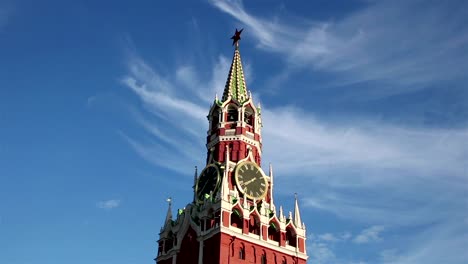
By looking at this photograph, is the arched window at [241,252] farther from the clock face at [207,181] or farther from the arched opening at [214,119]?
the arched opening at [214,119]

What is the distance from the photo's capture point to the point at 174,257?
87.8 m

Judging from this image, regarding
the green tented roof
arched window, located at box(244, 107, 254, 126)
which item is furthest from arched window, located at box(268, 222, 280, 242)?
the green tented roof

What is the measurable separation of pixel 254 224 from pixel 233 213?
345 centimetres

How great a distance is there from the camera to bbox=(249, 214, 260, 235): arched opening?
86.1 meters

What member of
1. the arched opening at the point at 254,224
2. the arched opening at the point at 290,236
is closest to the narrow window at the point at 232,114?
the arched opening at the point at 254,224

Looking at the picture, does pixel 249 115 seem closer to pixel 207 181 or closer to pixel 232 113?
pixel 232 113

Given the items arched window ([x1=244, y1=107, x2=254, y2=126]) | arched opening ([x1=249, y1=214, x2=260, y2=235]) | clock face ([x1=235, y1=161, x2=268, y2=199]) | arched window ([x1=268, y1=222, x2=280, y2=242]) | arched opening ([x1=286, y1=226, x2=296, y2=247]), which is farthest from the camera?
arched window ([x1=244, y1=107, x2=254, y2=126])

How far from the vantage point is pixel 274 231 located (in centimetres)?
8831

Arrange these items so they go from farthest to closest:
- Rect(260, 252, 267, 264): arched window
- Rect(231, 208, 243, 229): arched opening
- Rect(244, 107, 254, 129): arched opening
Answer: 1. Rect(244, 107, 254, 129): arched opening
2. Rect(231, 208, 243, 229): arched opening
3. Rect(260, 252, 267, 264): arched window

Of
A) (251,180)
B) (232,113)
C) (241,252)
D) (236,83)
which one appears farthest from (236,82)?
(241,252)

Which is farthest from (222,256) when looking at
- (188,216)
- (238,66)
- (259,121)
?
(238,66)

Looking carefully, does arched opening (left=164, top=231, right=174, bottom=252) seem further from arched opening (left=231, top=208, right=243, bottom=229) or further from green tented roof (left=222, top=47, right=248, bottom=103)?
Answer: green tented roof (left=222, top=47, right=248, bottom=103)

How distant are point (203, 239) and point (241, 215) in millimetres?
5622

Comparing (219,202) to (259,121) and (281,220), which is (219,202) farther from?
(259,121)
